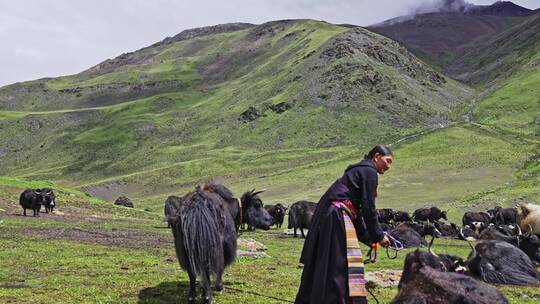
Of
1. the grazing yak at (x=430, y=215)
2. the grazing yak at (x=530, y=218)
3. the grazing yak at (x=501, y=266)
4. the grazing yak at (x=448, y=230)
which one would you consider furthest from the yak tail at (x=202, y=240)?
the grazing yak at (x=430, y=215)

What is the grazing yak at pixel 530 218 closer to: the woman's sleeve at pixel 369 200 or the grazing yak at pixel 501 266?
the grazing yak at pixel 501 266

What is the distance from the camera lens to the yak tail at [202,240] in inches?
396

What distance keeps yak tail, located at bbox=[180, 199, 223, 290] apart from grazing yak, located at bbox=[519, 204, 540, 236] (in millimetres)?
16721

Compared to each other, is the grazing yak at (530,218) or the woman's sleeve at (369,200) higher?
the woman's sleeve at (369,200)

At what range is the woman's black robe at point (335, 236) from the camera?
306 inches

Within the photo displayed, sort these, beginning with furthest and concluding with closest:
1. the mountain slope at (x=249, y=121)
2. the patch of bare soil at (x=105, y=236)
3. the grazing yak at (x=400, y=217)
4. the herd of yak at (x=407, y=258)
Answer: the mountain slope at (x=249, y=121)
the grazing yak at (x=400, y=217)
the patch of bare soil at (x=105, y=236)
the herd of yak at (x=407, y=258)

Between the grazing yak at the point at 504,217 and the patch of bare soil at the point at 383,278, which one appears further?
the grazing yak at the point at 504,217

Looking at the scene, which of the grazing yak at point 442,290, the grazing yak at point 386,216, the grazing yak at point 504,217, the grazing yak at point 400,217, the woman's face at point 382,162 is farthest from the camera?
the grazing yak at point 400,217

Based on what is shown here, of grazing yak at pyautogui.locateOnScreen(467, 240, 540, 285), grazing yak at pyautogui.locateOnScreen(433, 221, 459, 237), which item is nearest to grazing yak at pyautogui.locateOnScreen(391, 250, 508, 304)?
grazing yak at pyautogui.locateOnScreen(467, 240, 540, 285)

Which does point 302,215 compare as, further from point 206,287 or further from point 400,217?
point 206,287

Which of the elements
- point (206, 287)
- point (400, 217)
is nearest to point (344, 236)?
point (206, 287)

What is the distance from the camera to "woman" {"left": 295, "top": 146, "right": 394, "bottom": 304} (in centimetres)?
776

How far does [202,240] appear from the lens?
10203 millimetres

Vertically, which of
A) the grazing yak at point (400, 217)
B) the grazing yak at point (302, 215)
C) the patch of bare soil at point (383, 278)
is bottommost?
the grazing yak at point (400, 217)
